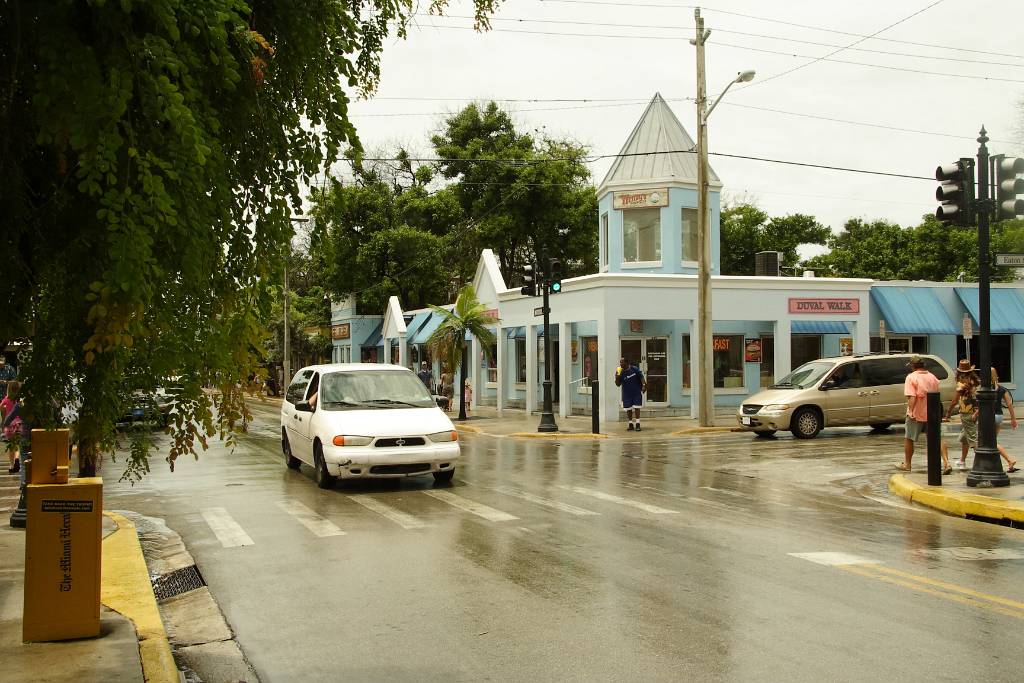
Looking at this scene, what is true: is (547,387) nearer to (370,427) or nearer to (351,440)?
(370,427)

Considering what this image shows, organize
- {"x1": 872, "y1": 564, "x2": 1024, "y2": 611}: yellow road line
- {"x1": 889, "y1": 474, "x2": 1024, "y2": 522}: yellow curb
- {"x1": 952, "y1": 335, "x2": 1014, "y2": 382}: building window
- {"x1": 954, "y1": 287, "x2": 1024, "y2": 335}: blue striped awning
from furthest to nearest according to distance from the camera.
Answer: {"x1": 952, "y1": 335, "x2": 1014, "y2": 382}: building window < {"x1": 954, "y1": 287, "x2": 1024, "y2": 335}: blue striped awning < {"x1": 889, "y1": 474, "x2": 1024, "y2": 522}: yellow curb < {"x1": 872, "y1": 564, "x2": 1024, "y2": 611}: yellow road line

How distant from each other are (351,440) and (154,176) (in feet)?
32.2

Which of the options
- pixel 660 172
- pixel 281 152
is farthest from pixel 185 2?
pixel 660 172

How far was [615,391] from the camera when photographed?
27.9 metres

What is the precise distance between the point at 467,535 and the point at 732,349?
877 inches

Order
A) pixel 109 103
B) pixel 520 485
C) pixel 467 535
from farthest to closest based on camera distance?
pixel 520 485, pixel 467 535, pixel 109 103

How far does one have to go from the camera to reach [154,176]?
3.40 m

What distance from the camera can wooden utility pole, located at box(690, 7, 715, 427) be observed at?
2503cm

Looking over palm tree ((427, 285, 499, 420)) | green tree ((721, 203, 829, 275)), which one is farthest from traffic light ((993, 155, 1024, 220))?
green tree ((721, 203, 829, 275))

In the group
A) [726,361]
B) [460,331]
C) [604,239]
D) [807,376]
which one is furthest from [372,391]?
[604,239]

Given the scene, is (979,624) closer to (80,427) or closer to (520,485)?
(80,427)

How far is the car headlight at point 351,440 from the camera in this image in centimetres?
1298

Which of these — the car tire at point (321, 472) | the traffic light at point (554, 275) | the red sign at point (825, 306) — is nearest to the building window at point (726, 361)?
the red sign at point (825, 306)

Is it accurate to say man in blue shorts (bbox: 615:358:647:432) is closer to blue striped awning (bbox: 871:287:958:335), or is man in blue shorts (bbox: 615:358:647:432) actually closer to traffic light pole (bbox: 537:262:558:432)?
traffic light pole (bbox: 537:262:558:432)
